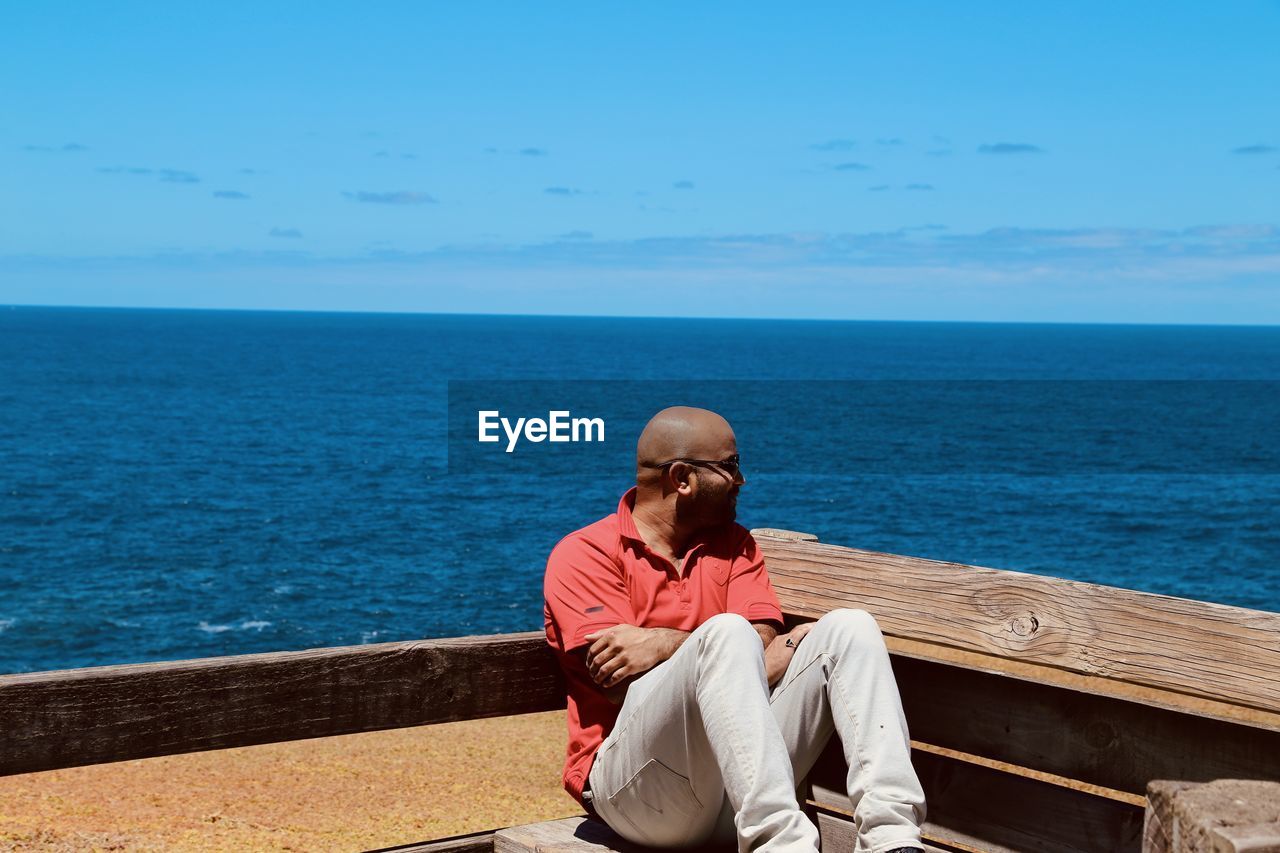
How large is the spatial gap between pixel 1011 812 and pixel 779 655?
0.69m

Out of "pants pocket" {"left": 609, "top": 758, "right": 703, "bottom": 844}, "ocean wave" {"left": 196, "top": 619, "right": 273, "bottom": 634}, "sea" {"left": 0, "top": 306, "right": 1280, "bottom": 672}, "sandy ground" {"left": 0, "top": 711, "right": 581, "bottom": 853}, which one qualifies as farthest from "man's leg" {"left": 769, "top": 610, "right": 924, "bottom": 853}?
"ocean wave" {"left": 196, "top": 619, "right": 273, "bottom": 634}

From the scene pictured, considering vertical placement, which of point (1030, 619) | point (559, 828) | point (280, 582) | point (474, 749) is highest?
point (1030, 619)

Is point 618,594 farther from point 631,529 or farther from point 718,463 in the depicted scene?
point 718,463

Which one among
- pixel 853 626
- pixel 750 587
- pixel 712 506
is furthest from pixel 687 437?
pixel 853 626

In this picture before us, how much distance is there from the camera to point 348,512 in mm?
42031

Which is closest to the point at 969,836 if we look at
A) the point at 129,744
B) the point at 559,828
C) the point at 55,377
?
the point at 559,828

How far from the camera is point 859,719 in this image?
3.08 meters

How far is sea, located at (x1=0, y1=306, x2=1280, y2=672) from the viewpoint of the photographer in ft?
96.4

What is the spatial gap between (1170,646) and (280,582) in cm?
3048

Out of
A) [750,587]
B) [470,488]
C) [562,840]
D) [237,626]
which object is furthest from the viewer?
[470,488]

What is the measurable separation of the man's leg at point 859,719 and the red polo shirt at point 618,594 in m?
0.33

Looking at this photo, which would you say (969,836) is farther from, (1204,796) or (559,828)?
(1204,796)

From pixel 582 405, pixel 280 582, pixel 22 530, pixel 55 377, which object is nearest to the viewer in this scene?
pixel 280 582

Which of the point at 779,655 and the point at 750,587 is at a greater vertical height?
the point at 750,587
